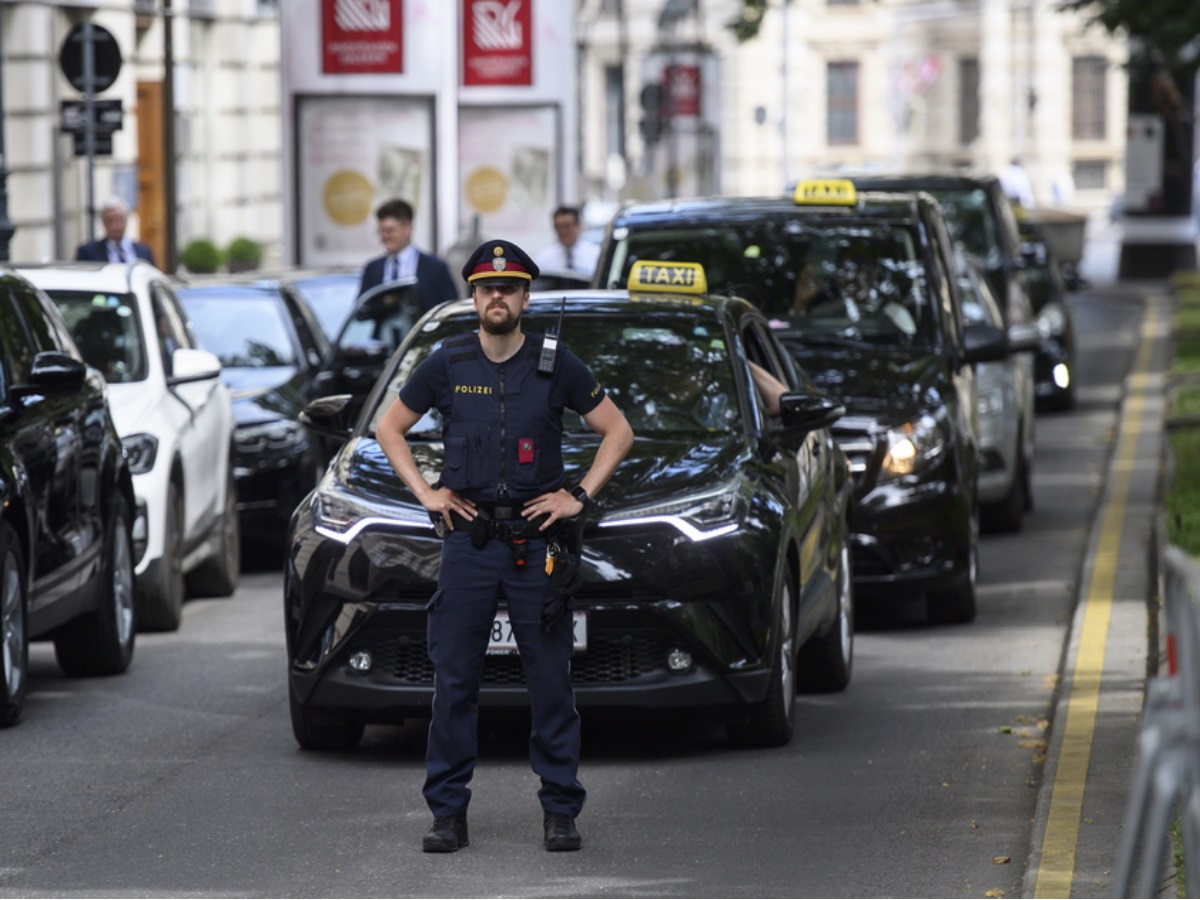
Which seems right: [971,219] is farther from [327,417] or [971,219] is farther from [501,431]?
[501,431]

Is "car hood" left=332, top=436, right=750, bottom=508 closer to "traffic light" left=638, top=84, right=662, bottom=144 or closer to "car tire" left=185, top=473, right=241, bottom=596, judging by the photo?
"car tire" left=185, top=473, right=241, bottom=596

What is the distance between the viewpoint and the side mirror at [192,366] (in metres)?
12.9

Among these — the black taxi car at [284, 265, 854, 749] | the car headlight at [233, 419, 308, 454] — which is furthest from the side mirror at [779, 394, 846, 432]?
the car headlight at [233, 419, 308, 454]

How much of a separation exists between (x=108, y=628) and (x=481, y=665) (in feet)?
12.4

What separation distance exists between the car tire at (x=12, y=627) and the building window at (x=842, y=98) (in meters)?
97.9

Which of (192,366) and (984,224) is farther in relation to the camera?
(984,224)

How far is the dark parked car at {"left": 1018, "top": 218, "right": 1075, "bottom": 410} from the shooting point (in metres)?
23.2

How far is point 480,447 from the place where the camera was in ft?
25.3

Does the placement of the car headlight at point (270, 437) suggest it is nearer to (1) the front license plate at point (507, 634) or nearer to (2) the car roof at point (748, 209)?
(2) the car roof at point (748, 209)

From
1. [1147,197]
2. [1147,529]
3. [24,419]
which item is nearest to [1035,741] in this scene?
[24,419]

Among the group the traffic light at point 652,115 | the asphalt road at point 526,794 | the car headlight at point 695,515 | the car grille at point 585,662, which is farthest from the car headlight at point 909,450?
the traffic light at point 652,115

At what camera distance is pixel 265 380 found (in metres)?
15.8

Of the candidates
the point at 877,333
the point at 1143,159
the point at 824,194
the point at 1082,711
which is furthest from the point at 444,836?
the point at 1143,159

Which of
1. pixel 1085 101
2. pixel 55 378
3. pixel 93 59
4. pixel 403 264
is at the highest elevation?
pixel 1085 101
